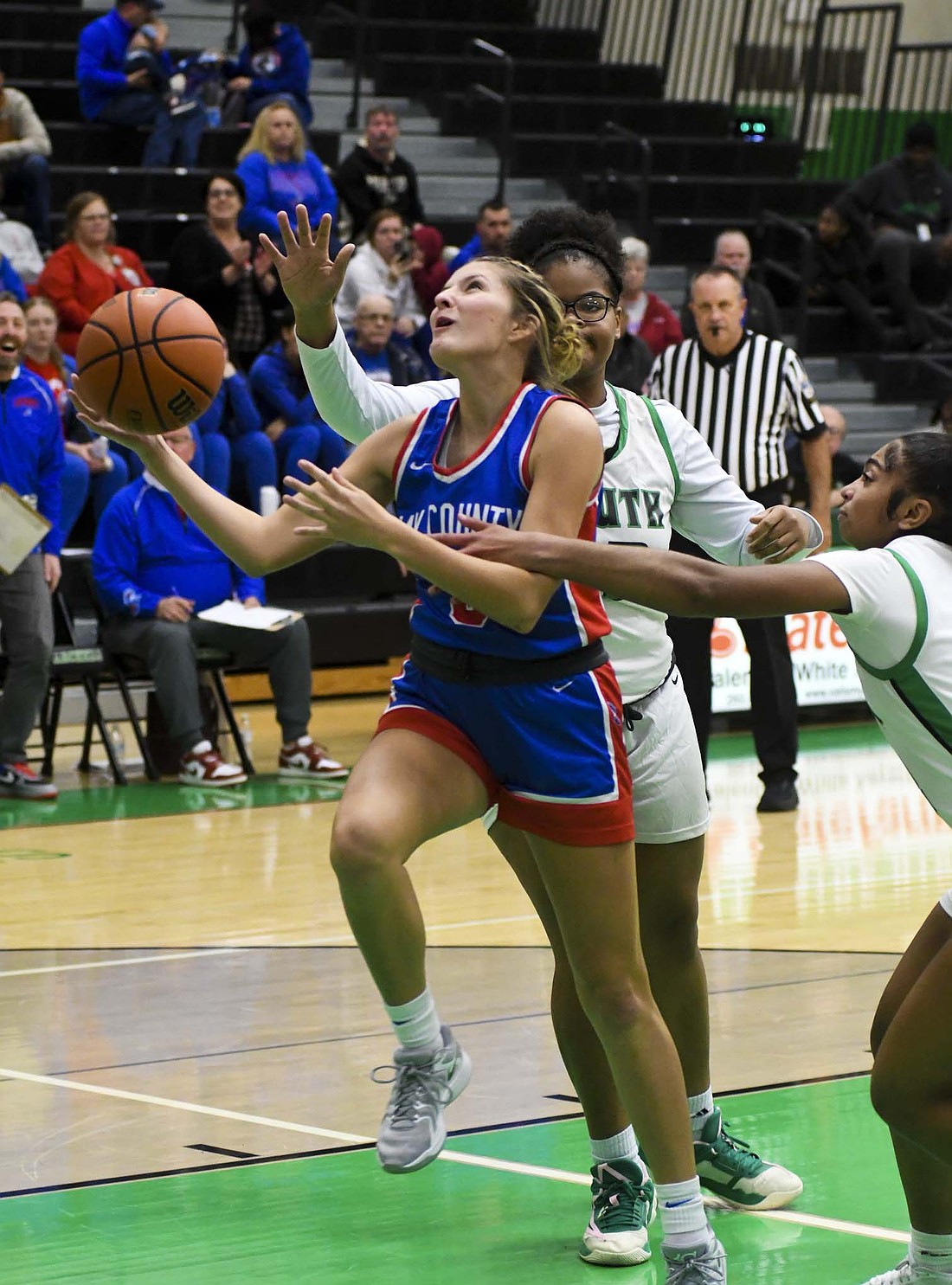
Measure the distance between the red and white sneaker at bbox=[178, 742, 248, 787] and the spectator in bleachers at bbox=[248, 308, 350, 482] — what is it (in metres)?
2.29

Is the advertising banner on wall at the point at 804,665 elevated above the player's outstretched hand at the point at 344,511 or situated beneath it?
situated beneath

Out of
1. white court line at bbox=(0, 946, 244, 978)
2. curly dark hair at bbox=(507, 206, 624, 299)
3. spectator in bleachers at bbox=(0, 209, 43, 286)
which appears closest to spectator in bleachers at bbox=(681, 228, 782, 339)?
spectator in bleachers at bbox=(0, 209, 43, 286)

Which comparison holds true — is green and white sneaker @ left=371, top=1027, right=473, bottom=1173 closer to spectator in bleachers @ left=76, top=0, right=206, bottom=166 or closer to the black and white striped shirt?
the black and white striped shirt

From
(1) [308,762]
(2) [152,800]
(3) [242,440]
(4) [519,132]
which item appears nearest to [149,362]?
(2) [152,800]

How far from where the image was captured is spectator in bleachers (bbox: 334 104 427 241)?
13.6 m

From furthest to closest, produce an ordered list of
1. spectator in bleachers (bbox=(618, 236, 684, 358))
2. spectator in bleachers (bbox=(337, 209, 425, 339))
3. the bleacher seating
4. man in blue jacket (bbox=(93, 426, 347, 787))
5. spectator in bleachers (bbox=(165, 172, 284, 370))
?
the bleacher seating → spectator in bleachers (bbox=(618, 236, 684, 358)) → spectator in bleachers (bbox=(337, 209, 425, 339)) → spectator in bleachers (bbox=(165, 172, 284, 370)) → man in blue jacket (bbox=(93, 426, 347, 787))

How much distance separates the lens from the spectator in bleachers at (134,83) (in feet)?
44.3

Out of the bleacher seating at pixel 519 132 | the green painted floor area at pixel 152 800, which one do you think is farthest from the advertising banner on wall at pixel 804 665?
the bleacher seating at pixel 519 132

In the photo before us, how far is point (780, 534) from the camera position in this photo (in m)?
3.91

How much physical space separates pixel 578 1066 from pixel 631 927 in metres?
0.58

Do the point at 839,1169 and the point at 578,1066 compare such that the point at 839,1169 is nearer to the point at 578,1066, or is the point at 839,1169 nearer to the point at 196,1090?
the point at 578,1066

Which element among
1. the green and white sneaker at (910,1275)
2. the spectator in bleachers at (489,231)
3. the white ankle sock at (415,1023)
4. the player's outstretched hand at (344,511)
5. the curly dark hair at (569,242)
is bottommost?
the green and white sneaker at (910,1275)

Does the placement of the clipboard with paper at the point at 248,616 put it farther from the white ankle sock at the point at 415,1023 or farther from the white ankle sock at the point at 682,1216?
the white ankle sock at the point at 682,1216

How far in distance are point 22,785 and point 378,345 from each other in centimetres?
368
